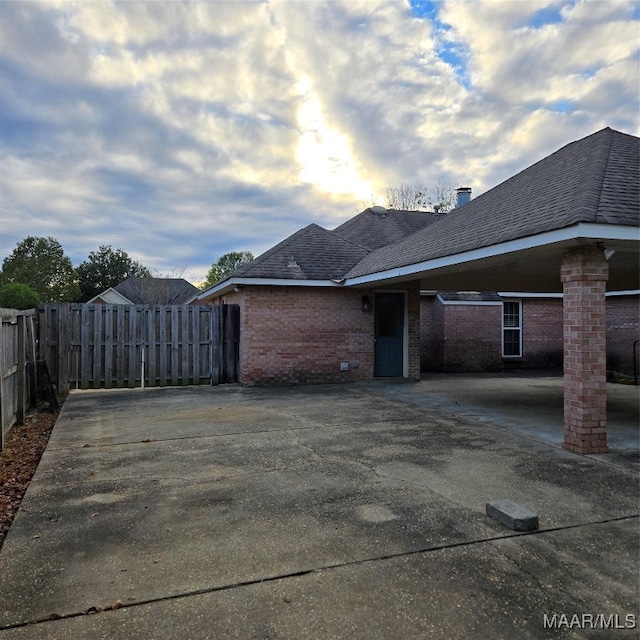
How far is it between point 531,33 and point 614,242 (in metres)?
5.09

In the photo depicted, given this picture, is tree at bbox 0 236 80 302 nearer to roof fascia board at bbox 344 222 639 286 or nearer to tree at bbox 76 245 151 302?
tree at bbox 76 245 151 302

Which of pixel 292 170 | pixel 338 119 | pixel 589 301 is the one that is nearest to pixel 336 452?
pixel 589 301

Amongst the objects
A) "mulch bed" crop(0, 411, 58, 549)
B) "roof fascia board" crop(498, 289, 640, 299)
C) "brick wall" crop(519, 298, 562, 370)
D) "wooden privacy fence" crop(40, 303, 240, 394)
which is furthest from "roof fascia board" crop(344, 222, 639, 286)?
"brick wall" crop(519, 298, 562, 370)

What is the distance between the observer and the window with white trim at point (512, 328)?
1659 centimetres

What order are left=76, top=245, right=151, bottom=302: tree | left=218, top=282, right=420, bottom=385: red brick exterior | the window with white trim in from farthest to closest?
1. left=76, top=245, right=151, bottom=302: tree
2. the window with white trim
3. left=218, top=282, right=420, bottom=385: red brick exterior

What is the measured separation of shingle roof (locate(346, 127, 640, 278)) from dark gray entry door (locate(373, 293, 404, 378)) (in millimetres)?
2257

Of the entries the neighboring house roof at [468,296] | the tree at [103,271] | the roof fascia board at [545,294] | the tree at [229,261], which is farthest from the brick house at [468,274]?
the tree at [229,261]

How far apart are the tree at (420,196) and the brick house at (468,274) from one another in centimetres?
1742

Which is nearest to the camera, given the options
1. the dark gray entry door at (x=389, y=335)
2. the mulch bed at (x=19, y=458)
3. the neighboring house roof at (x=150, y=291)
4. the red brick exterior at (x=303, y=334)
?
the mulch bed at (x=19, y=458)

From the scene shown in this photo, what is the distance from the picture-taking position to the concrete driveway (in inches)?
92.0

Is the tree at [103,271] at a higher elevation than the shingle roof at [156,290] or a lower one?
higher

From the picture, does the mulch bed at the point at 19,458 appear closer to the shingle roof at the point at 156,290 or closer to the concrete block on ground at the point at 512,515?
the concrete block on ground at the point at 512,515

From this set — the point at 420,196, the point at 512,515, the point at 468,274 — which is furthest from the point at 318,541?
the point at 420,196

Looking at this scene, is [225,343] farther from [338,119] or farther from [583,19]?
[583,19]
